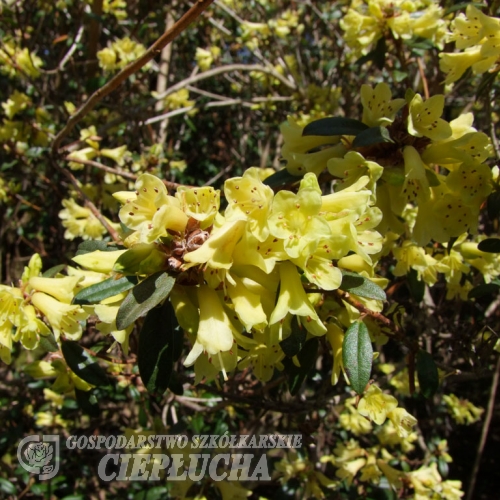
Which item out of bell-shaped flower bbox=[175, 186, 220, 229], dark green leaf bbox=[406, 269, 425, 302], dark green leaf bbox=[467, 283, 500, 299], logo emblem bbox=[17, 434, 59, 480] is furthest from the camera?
logo emblem bbox=[17, 434, 59, 480]

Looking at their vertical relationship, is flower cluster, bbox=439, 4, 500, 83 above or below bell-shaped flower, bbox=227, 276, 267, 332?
above

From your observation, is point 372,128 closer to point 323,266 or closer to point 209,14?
point 323,266

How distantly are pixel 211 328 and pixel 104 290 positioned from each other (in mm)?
289

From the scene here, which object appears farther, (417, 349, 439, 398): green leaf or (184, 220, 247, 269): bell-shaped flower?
(417, 349, 439, 398): green leaf

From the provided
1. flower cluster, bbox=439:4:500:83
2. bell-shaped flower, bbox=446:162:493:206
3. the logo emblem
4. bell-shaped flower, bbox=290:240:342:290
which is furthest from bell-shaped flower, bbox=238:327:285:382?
the logo emblem

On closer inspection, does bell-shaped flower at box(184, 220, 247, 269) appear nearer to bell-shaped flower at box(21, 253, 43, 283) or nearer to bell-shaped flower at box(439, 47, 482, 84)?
bell-shaped flower at box(21, 253, 43, 283)

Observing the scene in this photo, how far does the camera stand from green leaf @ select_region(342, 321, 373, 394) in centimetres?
118

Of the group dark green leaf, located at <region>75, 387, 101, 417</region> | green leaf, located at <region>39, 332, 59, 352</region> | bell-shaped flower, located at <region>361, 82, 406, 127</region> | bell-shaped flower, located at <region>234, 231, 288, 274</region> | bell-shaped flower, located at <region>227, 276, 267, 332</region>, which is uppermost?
bell-shaped flower, located at <region>361, 82, 406, 127</region>

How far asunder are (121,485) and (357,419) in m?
1.82

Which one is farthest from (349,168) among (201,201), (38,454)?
(38,454)

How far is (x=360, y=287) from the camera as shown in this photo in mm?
1153

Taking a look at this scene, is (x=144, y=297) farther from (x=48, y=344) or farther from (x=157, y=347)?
(x=48, y=344)

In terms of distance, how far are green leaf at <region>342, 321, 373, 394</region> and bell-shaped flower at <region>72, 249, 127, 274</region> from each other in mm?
631

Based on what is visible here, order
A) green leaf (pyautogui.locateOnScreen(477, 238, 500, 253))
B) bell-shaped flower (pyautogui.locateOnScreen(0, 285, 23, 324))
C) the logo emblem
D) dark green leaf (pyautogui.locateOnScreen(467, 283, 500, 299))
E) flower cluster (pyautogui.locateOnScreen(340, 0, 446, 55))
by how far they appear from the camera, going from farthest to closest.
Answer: the logo emblem → flower cluster (pyautogui.locateOnScreen(340, 0, 446, 55)) → dark green leaf (pyautogui.locateOnScreen(467, 283, 500, 299)) → green leaf (pyautogui.locateOnScreen(477, 238, 500, 253)) → bell-shaped flower (pyautogui.locateOnScreen(0, 285, 23, 324))
